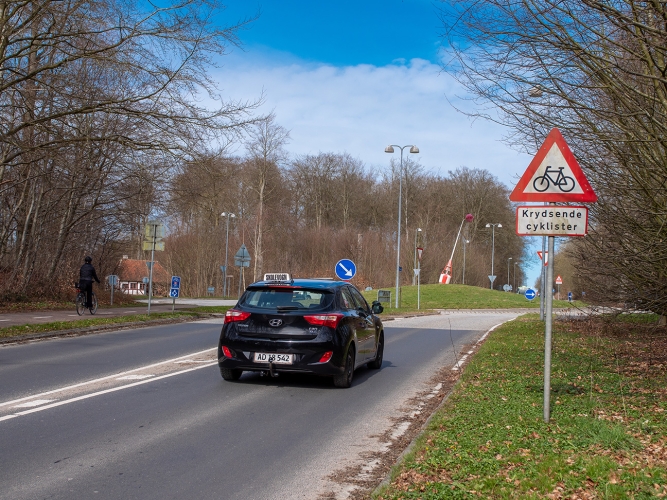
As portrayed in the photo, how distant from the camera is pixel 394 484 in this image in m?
5.24

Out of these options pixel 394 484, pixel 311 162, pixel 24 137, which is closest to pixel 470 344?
pixel 394 484

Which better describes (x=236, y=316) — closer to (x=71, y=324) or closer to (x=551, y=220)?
(x=551, y=220)

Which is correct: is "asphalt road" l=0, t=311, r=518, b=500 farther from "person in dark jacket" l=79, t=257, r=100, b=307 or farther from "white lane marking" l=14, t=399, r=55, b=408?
"person in dark jacket" l=79, t=257, r=100, b=307

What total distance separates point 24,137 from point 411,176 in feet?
155

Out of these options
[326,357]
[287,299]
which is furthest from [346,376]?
[287,299]

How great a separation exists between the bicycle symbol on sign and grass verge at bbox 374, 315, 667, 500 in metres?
2.36

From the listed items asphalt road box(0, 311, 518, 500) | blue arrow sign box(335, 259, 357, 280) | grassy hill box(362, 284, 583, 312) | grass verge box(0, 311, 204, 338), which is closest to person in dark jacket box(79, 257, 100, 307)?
grass verge box(0, 311, 204, 338)

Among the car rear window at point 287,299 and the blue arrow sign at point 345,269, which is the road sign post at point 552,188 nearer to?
the car rear window at point 287,299

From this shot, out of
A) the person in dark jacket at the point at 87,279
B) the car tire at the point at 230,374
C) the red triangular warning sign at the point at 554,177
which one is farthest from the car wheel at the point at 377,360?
the person in dark jacket at the point at 87,279

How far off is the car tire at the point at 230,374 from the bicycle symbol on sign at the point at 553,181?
5453 mm

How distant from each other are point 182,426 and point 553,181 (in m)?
4.62

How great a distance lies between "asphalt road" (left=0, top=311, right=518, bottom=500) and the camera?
18.0 feet

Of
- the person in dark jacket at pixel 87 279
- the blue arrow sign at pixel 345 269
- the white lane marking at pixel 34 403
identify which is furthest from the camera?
the blue arrow sign at pixel 345 269

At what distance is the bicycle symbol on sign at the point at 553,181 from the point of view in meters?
7.22
